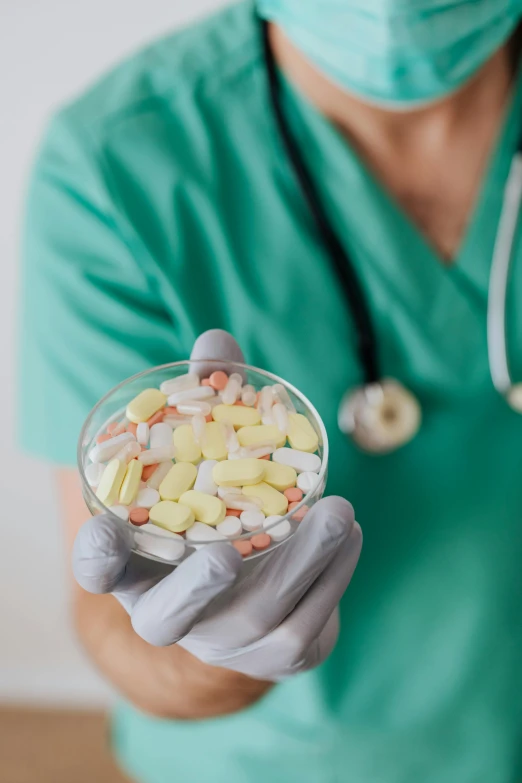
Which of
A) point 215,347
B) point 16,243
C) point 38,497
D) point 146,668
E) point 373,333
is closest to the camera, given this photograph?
point 215,347

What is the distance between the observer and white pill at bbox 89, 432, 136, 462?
1.51ft

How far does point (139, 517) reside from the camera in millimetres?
424

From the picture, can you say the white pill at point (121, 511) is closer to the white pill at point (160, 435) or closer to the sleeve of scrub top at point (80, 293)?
the white pill at point (160, 435)

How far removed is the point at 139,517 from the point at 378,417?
1.12ft

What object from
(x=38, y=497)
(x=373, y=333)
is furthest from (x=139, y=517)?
(x=38, y=497)

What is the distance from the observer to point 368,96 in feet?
2.46

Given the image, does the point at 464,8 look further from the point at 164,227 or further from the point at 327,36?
the point at 164,227

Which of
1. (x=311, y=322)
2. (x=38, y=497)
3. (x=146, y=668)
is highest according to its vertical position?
(x=311, y=322)

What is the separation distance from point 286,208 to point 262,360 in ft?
0.52

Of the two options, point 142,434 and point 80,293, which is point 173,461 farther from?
point 80,293

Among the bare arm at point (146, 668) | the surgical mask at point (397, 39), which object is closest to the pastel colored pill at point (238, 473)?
the bare arm at point (146, 668)

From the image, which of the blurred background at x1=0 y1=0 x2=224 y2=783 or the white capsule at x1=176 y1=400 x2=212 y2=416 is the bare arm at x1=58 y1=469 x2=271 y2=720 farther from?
the blurred background at x1=0 y1=0 x2=224 y2=783

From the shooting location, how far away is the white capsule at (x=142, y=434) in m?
0.47

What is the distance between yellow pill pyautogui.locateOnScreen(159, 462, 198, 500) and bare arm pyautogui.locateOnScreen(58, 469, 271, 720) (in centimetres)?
20
